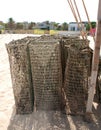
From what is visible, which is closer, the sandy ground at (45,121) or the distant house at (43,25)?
the sandy ground at (45,121)

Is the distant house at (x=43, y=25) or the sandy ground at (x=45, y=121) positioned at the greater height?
the sandy ground at (x=45, y=121)

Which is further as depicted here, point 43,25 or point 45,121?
A: point 43,25

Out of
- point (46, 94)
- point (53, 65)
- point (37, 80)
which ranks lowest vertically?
point (46, 94)

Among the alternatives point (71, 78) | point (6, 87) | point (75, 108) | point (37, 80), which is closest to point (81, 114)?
point (75, 108)

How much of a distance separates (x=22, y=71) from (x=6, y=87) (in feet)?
6.15

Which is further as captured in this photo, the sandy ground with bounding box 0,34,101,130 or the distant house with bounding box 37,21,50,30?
the distant house with bounding box 37,21,50,30

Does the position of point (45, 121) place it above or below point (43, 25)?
above

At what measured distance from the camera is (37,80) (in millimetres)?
3664

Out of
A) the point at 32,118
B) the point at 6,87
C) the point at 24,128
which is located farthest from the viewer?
the point at 6,87

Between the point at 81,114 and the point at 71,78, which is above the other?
the point at 71,78

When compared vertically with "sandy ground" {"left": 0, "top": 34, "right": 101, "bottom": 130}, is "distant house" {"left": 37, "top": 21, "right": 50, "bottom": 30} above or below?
below

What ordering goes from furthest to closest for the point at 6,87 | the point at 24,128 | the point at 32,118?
the point at 6,87
the point at 32,118
the point at 24,128

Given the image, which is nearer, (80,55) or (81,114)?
(80,55)

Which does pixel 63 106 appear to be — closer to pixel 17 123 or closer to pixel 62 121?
pixel 62 121
